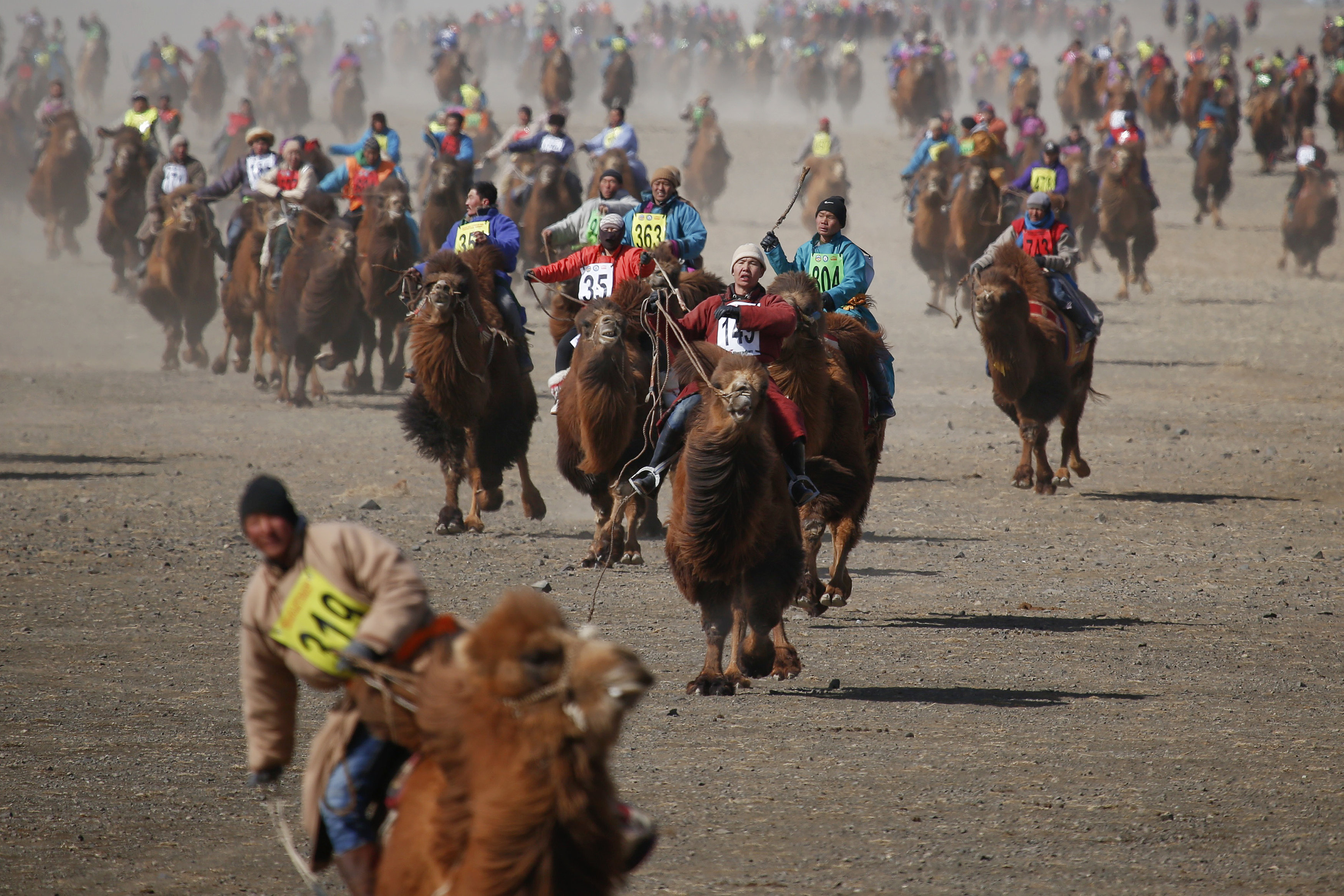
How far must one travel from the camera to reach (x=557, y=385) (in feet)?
34.9

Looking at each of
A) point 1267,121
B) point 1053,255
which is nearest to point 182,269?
point 1053,255

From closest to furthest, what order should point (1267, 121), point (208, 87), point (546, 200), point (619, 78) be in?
point (546, 200)
point (1267, 121)
point (619, 78)
point (208, 87)

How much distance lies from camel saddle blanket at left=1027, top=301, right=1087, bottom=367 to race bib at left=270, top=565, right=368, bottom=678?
995 centimetres

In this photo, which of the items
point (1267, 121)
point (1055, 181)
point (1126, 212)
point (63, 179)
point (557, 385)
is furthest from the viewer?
point (1267, 121)

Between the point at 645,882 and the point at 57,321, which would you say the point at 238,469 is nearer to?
the point at 645,882

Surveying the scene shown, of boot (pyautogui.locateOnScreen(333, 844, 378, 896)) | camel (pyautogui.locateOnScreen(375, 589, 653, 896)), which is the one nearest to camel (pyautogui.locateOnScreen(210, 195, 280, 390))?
boot (pyautogui.locateOnScreen(333, 844, 378, 896))

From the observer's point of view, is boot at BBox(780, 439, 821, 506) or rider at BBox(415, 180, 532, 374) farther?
rider at BBox(415, 180, 532, 374)

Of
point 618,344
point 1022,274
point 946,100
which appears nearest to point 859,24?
point 946,100

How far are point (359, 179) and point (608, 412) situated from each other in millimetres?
9889

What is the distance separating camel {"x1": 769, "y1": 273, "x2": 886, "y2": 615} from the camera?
8352 millimetres

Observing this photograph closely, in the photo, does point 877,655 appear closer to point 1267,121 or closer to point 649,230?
point 649,230

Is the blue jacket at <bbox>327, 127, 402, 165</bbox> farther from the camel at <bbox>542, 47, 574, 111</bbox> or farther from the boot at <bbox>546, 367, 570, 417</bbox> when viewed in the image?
the camel at <bbox>542, 47, 574, 111</bbox>

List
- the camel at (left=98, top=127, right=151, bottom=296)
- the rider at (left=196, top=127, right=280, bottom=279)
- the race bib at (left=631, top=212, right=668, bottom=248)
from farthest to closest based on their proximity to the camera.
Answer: the camel at (left=98, top=127, right=151, bottom=296) < the rider at (left=196, top=127, right=280, bottom=279) < the race bib at (left=631, top=212, right=668, bottom=248)

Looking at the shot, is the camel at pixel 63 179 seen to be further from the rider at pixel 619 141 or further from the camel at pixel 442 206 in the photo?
the camel at pixel 442 206
